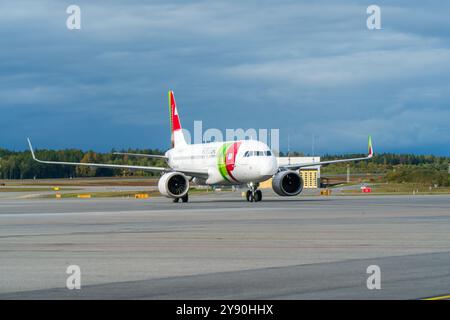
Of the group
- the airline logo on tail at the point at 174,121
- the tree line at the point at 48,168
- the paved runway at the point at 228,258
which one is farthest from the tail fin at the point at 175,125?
the tree line at the point at 48,168

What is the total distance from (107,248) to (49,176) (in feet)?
536

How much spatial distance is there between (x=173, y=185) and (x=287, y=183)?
24.2ft

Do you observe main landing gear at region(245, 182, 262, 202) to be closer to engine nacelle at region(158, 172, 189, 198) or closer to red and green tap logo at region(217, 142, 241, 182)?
red and green tap logo at region(217, 142, 241, 182)

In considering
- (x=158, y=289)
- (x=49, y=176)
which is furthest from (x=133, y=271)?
(x=49, y=176)

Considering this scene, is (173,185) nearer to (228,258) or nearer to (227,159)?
(227,159)

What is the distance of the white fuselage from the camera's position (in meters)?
53.8

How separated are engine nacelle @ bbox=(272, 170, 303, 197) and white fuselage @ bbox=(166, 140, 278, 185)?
191 cm

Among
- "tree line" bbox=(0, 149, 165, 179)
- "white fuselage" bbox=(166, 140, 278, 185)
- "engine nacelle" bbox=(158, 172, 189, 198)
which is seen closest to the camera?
"white fuselage" bbox=(166, 140, 278, 185)

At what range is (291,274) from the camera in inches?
632

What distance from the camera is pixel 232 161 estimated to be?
55.5 metres

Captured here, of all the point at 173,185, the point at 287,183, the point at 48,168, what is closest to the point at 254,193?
the point at 287,183

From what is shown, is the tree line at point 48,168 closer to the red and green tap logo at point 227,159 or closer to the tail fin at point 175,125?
the tail fin at point 175,125

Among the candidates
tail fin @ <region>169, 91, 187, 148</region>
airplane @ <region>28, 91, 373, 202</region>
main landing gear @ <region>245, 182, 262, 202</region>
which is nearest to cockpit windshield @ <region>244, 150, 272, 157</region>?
airplane @ <region>28, 91, 373, 202</region>
